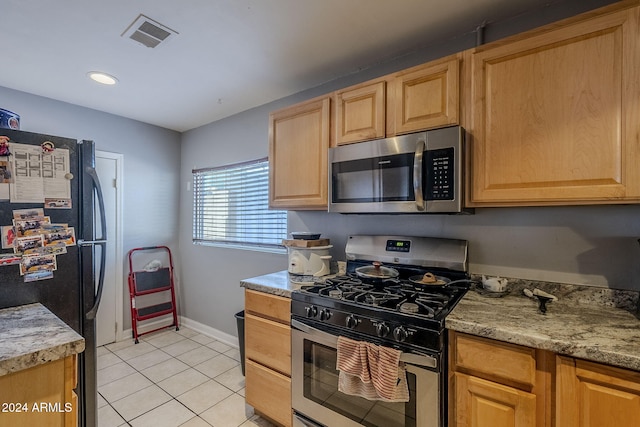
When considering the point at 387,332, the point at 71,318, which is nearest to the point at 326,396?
the point at 387,332

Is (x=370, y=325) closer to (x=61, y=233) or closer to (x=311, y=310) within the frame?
(x=311, y=310)

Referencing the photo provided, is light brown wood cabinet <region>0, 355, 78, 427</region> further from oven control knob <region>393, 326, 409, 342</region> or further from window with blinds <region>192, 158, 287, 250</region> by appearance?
window with blinds <region>192, 158, 287, 250</region>

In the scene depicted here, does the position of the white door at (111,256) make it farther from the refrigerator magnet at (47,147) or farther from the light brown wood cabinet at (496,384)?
the light brown wood cabinet at (496,384)

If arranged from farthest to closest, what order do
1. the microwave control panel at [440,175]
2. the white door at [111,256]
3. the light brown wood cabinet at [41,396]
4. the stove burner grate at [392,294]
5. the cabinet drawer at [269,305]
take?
the white door at [111,256] < the cabinet drawer at [269,305] < the microwave control panel at [440,175] < the stove burner grate at [392,294] < the light brown wood cabinet at [41,396]

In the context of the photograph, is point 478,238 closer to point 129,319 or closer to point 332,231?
point 332,231

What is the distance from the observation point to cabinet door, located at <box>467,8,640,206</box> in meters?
1.17

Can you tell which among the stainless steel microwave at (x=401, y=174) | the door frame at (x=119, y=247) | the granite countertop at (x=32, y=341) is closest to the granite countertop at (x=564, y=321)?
the stainless steel microwave at (x=401, y=174)

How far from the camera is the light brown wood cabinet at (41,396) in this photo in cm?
90

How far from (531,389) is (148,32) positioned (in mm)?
2563

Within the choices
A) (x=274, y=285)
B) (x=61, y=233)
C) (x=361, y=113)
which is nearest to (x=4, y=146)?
(x=61, y=233)

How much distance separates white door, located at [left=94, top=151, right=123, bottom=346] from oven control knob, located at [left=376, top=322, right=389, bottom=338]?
2994mm

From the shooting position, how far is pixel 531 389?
109cm

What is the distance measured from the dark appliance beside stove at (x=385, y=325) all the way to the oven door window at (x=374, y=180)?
382mm

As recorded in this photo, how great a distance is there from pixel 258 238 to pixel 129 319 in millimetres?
1777
